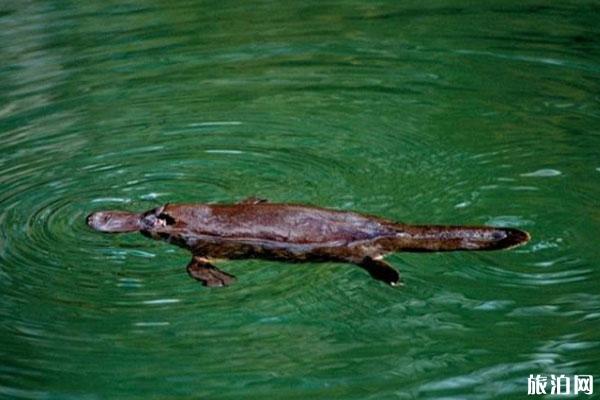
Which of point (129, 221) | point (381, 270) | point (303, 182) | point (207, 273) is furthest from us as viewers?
point (303, 182)

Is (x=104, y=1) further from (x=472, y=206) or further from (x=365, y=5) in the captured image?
(x=472, y=206)

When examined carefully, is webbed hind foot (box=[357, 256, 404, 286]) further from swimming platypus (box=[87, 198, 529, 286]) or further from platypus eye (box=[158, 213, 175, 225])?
platypus eye (box=[158, 213, 175, 225])

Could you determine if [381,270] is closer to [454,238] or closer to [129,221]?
[454,238]

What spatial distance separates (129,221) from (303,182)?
0.80m

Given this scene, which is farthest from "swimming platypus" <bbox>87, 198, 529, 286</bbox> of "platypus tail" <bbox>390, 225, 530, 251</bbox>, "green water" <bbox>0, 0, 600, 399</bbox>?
"green water" <bbox>0, 0, 600, 399</bbox>

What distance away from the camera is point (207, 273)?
3945mm

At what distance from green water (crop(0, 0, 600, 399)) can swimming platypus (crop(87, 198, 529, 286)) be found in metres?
0.10

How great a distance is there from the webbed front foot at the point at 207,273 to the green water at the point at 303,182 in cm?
7

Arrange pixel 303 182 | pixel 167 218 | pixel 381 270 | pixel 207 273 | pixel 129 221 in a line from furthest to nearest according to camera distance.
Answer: pixel 303 182
pixel 129 221
pixel 167 218
pixel 207 273
pixel 381 270

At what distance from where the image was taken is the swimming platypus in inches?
150

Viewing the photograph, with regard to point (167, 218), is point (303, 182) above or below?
below

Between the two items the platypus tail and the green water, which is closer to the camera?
the green water

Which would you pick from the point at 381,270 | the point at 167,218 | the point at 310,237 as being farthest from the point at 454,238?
the point at 167,218

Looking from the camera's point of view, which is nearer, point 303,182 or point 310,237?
point 310,237
